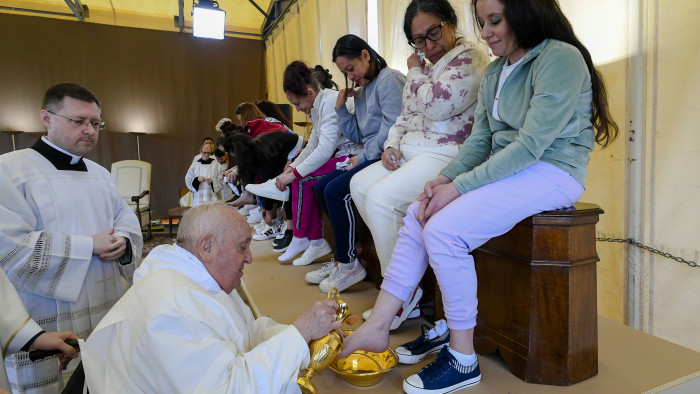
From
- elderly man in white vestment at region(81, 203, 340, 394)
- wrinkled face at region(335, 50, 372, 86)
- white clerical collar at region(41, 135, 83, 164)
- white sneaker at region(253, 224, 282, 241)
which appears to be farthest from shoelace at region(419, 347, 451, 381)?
white sneaker at region(253, 224, 282, 241)

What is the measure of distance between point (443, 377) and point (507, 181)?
59 cm

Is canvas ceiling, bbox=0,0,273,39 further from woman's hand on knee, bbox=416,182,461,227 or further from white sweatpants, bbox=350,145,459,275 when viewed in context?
woman's hand on knee, bbox=416,182,461,227

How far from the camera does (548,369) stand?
3.98ft

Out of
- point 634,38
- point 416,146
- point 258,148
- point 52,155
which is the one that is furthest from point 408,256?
point 258,148

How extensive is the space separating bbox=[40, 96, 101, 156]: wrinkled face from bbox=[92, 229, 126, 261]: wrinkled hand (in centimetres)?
40

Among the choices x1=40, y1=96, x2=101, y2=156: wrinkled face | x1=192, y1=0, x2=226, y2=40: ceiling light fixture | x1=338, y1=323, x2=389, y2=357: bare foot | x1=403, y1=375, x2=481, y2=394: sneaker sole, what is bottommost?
x1=403, y1=375, x2=481, y2=394: sneaker sole

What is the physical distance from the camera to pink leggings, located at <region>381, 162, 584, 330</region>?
47.1 inches

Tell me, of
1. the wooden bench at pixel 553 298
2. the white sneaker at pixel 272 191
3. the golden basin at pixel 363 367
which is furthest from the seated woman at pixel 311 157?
the wooden bench at pixel 553 298

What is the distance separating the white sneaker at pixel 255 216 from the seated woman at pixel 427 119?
9.21 ft

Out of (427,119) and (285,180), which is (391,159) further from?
(285,180)

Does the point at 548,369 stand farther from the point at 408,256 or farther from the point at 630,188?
the point at 630,188

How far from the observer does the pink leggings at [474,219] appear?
120cm

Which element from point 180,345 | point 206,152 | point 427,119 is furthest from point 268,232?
point 206,152

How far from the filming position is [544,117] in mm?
1169
